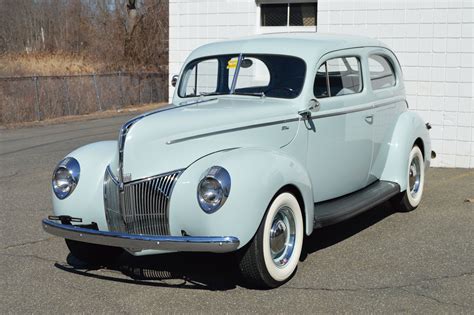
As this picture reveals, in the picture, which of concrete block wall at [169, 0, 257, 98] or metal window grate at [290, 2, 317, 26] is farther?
concrete block wall at [169, 0, 257, 98]

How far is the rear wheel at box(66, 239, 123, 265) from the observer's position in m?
5.43

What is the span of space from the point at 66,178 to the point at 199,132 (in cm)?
123

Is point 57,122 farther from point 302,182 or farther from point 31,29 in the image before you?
point 31,29

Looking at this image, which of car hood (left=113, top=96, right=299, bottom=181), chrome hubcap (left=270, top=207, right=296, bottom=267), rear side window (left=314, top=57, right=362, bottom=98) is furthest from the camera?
rear side window (left=314, top=57, right=362, bottom=98)

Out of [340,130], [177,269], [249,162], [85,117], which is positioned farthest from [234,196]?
[85,117]

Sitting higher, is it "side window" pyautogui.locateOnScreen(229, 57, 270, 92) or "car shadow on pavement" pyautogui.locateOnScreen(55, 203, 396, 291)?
"side window" pyautogui.locateOnScreen(229, 57, 270, 92)

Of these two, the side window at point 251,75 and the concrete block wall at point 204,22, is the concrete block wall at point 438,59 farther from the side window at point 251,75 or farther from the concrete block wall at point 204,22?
the side window at point 251,75

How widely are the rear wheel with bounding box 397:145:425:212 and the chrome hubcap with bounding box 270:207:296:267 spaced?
98.6 inches

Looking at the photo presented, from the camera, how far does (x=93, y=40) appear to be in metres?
30.0

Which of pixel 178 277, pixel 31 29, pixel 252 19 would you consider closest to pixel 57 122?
pixel 252 19

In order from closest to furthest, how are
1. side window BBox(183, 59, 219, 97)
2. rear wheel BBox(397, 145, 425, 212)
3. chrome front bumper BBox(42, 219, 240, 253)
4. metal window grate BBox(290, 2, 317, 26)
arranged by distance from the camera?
chrome front bumper BBox(42, 219, 240, 253), side window BBox(183, 59, 219, 97), rear wheel BBox(397, 145, 425, 212), metal window grate BBox(290, 2, 317, 26)

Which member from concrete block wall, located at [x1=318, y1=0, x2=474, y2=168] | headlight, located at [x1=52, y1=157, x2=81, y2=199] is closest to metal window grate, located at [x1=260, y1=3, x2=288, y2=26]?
concrete block wall, located at [x1=318, y1=0, x2=474, y2=168]

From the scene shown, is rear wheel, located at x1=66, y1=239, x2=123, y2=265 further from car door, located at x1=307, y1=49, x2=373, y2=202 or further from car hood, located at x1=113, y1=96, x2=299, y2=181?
car door, located at x1=307, y1=49, x2=373, y2=202

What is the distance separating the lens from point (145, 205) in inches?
187
